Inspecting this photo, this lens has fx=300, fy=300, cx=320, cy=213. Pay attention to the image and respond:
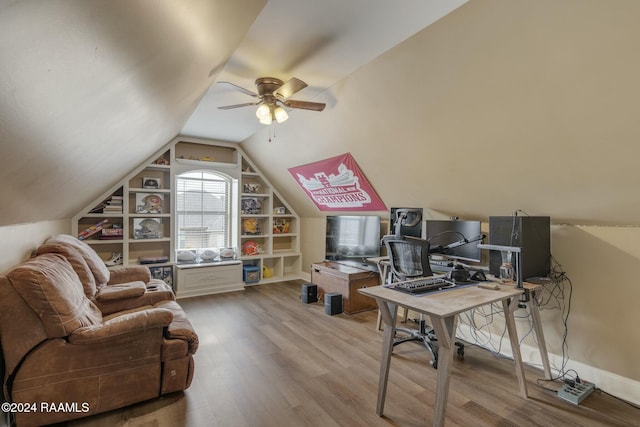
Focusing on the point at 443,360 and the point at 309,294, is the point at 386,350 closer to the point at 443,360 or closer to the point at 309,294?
the point at 443,360

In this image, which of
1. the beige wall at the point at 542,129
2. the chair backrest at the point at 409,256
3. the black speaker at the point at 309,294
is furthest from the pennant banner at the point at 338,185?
the chair backrest at the point at 409,256

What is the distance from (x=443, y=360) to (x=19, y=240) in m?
3.14

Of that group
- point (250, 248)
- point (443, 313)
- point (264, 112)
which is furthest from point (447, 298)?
point (250, 248)

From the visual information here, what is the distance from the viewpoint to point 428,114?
2549 millimetres

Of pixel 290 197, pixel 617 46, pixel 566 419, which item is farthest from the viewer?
pixel 290 197

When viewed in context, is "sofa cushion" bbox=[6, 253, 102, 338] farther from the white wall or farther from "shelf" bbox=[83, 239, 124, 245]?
"shelf" bbox=[83, 239, 124, 245]

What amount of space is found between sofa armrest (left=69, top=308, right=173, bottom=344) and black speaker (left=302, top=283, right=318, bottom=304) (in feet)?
8.20

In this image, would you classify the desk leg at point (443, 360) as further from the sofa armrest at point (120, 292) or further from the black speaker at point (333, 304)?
the sofa armrest at point (120, 292)

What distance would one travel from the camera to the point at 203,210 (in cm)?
545

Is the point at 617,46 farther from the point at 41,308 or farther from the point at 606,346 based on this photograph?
the point at 41,308

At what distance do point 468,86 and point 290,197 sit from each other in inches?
162

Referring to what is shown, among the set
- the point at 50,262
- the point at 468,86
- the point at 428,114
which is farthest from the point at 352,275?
the point at 50,262

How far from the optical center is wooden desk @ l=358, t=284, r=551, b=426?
163 cm

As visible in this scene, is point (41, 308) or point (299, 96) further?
point (299, 96)
